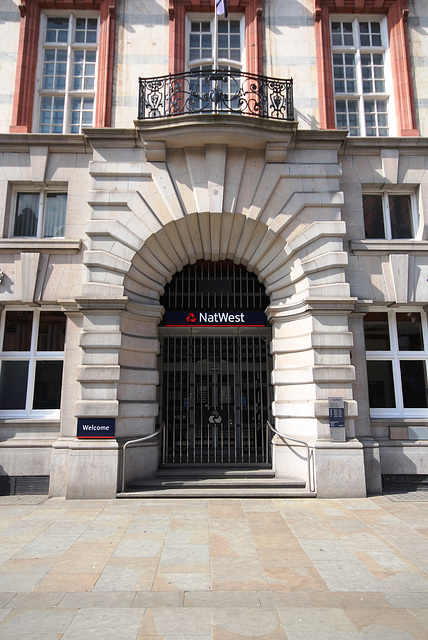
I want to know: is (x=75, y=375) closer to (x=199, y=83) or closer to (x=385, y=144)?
(x=199, y=83)

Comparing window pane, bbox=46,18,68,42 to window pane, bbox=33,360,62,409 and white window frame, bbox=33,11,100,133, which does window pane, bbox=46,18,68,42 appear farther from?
window pane, bbox=33,360,62,409

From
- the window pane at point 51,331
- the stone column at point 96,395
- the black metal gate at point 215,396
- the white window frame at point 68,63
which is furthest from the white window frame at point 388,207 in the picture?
the window pane at point 51,331

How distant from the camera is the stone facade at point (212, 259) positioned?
9047mm

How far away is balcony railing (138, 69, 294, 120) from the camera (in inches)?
382

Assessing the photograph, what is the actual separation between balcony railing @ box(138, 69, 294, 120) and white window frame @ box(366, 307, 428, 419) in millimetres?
5238

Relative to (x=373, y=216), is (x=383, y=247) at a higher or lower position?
lower

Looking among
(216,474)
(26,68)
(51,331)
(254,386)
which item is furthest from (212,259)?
(26,68)

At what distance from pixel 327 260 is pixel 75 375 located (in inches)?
234

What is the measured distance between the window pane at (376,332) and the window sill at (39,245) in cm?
680

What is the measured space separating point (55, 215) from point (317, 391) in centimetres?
721

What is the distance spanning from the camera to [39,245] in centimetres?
973

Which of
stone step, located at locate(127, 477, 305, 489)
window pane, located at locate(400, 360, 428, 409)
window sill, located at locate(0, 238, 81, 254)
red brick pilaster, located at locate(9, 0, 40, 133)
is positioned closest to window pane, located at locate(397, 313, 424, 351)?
window pane, located at locate(400, 360, 428, 409)

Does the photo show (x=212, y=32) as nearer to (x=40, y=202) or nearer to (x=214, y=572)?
(x=40, y=202)

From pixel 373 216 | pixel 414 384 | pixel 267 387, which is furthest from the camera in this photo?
pixel 267 387
